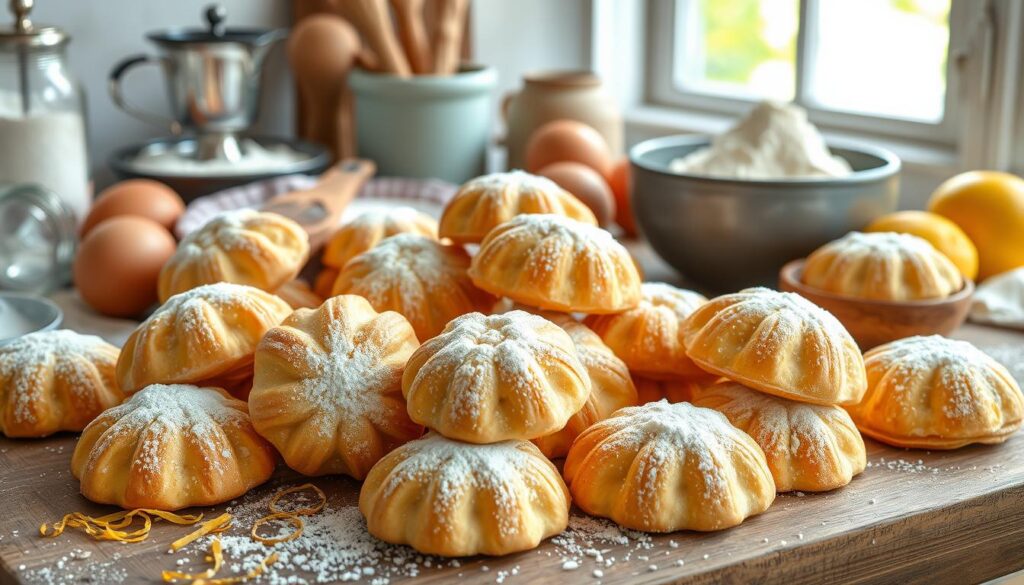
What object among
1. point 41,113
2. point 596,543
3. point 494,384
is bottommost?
point 596,543

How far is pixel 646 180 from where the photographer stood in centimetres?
129

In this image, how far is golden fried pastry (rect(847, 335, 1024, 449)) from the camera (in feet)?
2.87

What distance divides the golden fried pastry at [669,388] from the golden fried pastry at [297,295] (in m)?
0.33

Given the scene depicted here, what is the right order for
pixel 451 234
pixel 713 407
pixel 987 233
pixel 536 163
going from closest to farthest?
pixel 713 407 → pixel 451 234 → pixel 987 233 → pixel 536 163

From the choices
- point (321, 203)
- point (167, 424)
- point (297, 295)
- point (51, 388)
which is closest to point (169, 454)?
point (167, 424)

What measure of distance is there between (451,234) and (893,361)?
16.0 inches

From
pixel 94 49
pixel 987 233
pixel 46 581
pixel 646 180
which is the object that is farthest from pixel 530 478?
pixel 94 49

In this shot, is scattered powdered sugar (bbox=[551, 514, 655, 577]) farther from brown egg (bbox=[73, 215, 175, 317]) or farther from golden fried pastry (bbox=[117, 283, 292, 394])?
brown egg (bbox=[73, 215, 175, 317])

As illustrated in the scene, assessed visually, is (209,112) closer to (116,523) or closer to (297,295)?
(297,295)

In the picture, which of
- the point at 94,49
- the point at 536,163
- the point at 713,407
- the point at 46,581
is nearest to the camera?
the point at 46,581

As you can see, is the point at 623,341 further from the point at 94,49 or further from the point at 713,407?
the point at 94,49

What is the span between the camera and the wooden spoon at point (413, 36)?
1.64 meters

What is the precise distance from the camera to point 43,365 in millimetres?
924

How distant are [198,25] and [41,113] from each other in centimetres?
49
